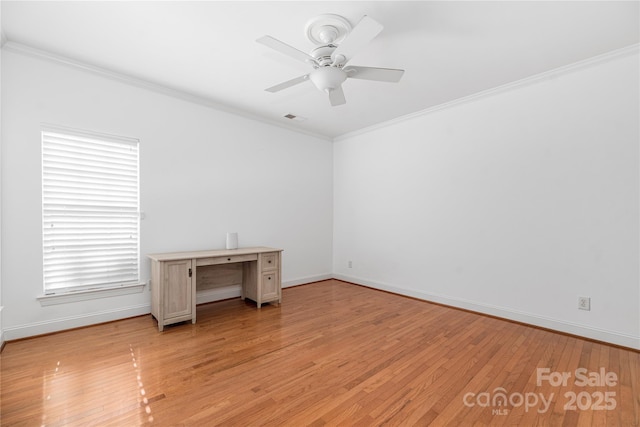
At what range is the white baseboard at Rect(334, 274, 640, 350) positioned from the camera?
2645mm

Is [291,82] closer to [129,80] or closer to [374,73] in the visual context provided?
[374,73]

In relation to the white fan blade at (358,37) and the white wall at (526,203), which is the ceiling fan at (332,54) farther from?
the white wall at (526,203)

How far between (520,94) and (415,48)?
157 cm

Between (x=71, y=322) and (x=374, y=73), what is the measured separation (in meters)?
3.84

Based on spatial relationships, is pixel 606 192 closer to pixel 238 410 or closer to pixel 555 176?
pixel 555 176

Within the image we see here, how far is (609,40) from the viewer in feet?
8.25

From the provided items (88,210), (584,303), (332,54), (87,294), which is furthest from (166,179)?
(584,303)

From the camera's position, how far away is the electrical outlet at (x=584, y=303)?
282cm

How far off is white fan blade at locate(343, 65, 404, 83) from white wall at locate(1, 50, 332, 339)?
228cm

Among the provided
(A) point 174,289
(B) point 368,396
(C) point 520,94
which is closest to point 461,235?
(C) point 520,94

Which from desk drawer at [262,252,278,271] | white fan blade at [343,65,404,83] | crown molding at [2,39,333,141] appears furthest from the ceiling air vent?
desk drawer at [262,252,278,271]

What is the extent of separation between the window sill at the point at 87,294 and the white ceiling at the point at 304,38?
2.37 metres

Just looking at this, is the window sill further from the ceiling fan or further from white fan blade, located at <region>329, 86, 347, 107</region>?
white fan blade, located at <region>329, 86, 347, 107</region>

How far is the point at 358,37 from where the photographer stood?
2.01 m
